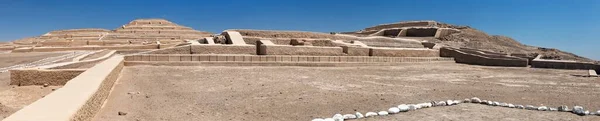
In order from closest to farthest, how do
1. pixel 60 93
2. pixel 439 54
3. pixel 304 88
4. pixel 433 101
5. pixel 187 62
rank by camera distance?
pixel 60 93 → pixel 433 101 → pixel 304 88 → pixel 187 62 → pixel 439 54

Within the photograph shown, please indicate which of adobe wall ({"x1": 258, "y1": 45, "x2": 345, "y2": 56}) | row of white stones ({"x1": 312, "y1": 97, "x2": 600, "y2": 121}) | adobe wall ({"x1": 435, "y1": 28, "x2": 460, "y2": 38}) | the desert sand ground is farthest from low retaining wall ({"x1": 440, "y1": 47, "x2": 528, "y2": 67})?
the desert sand ground

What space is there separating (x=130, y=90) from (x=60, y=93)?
2652 millimetres

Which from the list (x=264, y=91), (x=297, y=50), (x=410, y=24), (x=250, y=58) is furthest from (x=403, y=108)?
(x=410, y=24)

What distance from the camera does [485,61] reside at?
56.8ft

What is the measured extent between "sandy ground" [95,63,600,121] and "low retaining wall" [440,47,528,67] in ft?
17.0

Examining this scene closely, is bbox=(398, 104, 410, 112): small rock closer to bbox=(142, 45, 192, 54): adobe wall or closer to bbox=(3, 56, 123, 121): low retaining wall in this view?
bbox=(3, 56, 123, 121): low retaining wall

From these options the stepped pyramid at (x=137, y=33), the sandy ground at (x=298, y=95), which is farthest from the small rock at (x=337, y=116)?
the stepped pyramid at (x=137, y=33)

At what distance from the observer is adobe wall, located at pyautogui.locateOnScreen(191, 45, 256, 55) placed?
42.7 ft

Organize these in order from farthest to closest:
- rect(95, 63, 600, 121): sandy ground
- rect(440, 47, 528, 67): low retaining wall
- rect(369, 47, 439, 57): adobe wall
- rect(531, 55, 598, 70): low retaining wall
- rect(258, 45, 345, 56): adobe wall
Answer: rect(440, 47, 528, 67): low retaining wall < rect(369, 47, 439, 57): adobe wall < rect(531, 55, 598, 70): low retaining wall < rect(258, 45, 345, 56): adobe wall < rect(95, 63, 600, 121): sandy ground

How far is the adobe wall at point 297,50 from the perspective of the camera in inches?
536

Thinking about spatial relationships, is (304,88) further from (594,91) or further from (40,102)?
(594,91)

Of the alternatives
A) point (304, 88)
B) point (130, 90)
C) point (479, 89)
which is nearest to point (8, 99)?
point (130, 90)

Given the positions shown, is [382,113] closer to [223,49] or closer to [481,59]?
[223,49]

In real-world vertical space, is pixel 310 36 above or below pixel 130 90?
above
